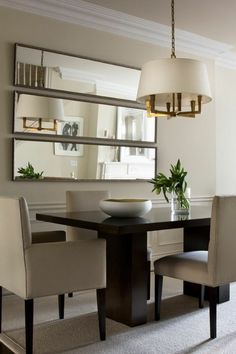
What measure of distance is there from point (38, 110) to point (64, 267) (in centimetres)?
184

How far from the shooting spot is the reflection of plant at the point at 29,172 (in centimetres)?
380

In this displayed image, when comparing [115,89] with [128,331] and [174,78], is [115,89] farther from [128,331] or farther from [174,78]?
[128,331]

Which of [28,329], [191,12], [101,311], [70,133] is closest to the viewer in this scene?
[28,329]

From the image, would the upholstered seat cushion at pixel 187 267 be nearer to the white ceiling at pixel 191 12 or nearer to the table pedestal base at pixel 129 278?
the table pedestal base at pixel 129 278

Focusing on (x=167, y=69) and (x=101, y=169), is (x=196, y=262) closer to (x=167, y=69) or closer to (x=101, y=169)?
(x=167, y=69)

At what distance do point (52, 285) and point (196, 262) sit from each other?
36.4 inches

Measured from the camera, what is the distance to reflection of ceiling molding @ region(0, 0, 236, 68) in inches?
154

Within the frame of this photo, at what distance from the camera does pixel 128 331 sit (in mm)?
2748

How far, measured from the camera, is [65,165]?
4066mm

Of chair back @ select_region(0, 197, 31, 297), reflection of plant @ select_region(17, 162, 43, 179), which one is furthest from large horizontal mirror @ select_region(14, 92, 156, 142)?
chair back @ select_region(0, 197, 31, 297)

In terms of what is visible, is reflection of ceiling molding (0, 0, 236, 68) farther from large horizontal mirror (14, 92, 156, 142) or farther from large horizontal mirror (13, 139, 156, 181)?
large horizontal mirror (13, 139, 156, 181)

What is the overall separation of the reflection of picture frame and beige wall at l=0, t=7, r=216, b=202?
31cm

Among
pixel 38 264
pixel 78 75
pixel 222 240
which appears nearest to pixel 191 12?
pixel 78 75

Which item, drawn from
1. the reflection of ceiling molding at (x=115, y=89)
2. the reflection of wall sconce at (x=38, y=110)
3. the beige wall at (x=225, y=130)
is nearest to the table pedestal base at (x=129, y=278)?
the reflection of wall sconce at (x=38, y=110)
